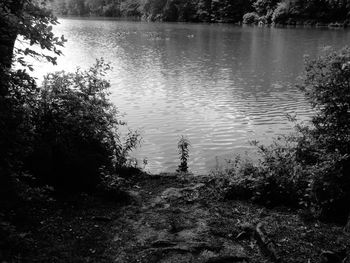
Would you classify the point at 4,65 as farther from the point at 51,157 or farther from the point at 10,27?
the point at 51,157

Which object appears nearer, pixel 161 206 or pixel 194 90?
pixel 161 206

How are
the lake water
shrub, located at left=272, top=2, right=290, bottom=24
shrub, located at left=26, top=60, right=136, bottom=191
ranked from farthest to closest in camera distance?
shrub, located at left=272, top=2, right=290, bottom=24 < the lake water < shrub, located at left=26, top=60, right=136, bottom=191

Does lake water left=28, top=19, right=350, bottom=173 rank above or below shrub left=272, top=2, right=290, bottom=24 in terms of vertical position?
below

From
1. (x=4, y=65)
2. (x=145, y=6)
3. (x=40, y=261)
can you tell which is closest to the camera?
(x=40, y=261)

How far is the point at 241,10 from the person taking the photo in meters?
98.6

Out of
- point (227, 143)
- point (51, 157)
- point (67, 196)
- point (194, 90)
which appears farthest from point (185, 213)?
point (194, 90)

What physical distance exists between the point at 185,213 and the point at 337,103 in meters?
3.17

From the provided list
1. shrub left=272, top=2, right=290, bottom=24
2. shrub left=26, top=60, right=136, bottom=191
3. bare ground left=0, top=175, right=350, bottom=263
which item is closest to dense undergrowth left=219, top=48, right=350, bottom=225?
bare ground left=0, top=175, right=350, bottom=263

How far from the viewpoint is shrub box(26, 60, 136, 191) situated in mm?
7391

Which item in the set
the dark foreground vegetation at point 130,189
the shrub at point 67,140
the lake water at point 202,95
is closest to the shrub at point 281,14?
the lake water at point 202,95

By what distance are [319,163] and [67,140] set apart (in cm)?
439

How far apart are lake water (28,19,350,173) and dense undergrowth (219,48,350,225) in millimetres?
1304

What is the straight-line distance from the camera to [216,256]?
5324mm

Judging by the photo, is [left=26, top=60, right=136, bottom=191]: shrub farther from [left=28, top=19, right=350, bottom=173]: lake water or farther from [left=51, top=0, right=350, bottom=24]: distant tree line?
[left=51, top=0, right=350, bottom=24]: distant tree line
